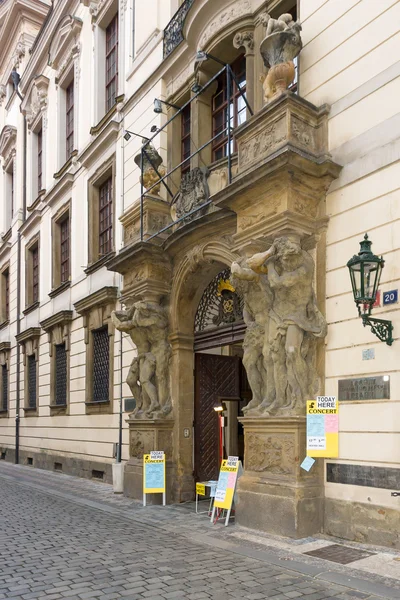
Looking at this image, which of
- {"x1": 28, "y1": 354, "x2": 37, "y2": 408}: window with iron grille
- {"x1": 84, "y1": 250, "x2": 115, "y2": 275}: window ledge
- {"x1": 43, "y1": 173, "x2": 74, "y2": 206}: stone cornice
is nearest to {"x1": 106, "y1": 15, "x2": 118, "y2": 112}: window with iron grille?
{"x1": 43, "y1": 173, "x2": 74, "y2": 206}: stone cornice

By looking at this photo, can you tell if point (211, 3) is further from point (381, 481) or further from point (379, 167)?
point (381, 481)

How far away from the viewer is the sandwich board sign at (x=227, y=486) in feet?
27.6

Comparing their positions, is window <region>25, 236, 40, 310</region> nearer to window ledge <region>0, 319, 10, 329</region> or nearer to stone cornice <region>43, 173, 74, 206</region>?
stone cornice <region>43, 173, 74, 206</region>

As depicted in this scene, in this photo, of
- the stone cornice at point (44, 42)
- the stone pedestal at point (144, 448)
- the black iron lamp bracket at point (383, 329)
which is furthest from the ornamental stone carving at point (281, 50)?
the stone cornice at point (44, 42)

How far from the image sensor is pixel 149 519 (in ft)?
29.9

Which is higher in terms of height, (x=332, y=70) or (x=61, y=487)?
(x=332, y=70)

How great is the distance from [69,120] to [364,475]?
15610 millimetres

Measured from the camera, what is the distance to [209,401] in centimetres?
1138

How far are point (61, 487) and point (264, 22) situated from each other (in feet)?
33.9

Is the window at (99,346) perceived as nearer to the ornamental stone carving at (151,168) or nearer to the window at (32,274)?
the ornamental stone carving at (151,168)

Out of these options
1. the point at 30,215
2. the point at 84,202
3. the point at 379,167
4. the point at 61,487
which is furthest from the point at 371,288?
A: the point at 30,215

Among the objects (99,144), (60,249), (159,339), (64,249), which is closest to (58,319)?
(64,249)

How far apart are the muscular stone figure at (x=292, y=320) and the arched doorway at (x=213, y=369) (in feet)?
8.23

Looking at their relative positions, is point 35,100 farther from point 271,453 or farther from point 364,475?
point 364,475
